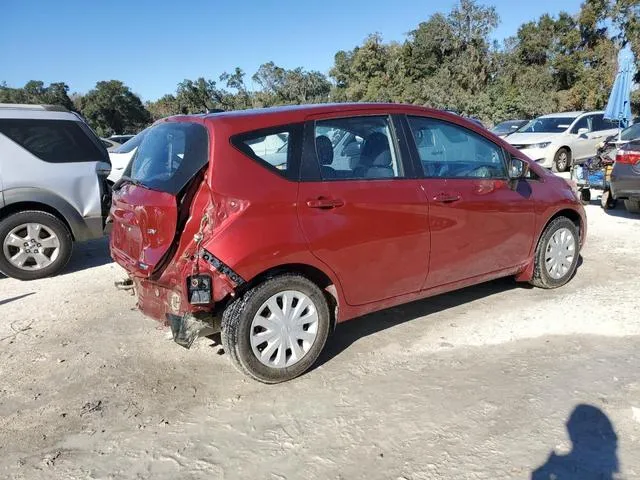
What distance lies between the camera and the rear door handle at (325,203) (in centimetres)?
346

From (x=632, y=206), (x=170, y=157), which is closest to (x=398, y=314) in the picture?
(x=170, y=157)

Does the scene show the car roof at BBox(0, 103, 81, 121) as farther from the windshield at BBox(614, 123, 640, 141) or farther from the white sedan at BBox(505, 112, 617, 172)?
the white sedan at BBox(505, 112, 617, 172)

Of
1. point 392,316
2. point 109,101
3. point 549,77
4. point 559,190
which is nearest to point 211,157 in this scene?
point 392,316

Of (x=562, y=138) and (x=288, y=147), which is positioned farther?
(x=562, y=138)

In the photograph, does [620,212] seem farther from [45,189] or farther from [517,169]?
[45,189]

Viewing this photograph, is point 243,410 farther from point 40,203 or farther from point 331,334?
point 40,203

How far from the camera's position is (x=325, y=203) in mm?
3504

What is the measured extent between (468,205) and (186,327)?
235 cm

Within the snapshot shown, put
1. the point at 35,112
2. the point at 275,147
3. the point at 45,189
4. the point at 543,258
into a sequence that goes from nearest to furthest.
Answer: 1. the point at 275,147
2. the point at 543,258
3. the point at 45,189
4. the point at 35,112

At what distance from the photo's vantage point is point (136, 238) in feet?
11.9

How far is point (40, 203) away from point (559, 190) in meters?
5.57

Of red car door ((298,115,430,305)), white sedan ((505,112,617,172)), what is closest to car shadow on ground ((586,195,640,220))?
white sedan ((505,112,617,172))

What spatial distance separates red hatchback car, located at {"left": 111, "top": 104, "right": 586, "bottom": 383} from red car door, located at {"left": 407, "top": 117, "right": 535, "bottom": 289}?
1 centimetres

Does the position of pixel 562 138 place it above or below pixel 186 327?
above
